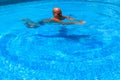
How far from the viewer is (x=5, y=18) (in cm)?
958

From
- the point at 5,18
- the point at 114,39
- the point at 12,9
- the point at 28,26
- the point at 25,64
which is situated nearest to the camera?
the point at 25,64

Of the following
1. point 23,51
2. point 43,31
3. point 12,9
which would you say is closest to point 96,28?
point 43,31

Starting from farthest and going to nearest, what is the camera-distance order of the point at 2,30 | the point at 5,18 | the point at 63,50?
the point at 5,18, the point at 2,30, the point at 63,50

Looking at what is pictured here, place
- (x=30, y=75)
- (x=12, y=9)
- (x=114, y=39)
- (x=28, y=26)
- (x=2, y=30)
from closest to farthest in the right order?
(x=30, y=75) < (x=114, y=39) < (x=28, y=26) < (x=2, y=30) < (x=12, y=9)

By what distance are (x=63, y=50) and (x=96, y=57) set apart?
91 cm

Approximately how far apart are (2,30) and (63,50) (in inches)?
100

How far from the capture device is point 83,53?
6.53 m

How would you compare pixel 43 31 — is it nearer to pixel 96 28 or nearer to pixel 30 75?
pixel 96 28

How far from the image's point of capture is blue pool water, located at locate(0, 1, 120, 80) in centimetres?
577

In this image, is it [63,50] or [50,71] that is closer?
[50,71]

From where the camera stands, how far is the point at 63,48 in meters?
6.84

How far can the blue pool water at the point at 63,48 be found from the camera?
5.77 metres

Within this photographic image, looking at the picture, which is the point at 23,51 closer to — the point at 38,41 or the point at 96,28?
the point at 38,41

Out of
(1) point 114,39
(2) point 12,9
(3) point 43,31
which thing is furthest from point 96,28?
(2) point 12,9
